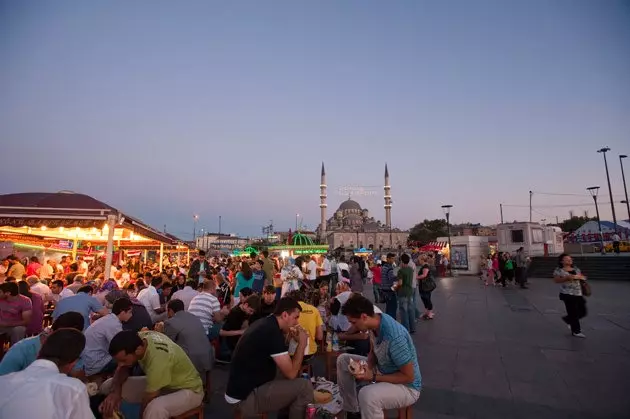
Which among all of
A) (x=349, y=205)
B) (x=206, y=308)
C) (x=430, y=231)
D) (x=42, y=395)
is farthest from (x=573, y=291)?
(x=349, y=205)

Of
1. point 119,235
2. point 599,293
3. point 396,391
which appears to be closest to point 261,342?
point 396,391

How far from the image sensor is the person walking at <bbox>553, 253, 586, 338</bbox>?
6816 millimetres

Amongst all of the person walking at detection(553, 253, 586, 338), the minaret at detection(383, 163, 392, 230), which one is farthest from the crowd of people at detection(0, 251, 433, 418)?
the minaret at detection(383, 163, 392, 230)

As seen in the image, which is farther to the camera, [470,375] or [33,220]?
[33,220]

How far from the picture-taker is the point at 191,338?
4.05 meters

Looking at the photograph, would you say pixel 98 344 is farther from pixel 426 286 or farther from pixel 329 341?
pixel 426 286

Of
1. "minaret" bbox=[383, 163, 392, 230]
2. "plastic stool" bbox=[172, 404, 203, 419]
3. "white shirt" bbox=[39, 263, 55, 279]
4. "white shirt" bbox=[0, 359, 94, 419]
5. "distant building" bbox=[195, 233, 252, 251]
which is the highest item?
"minaret" bbox=[383, 163, 392, 230]

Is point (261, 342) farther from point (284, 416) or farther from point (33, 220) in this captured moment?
point (33, 220)

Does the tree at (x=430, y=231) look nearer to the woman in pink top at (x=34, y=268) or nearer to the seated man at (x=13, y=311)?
the woman in pink top at (x=34, y=268)

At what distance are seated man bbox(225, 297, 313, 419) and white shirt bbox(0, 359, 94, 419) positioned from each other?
1153mm

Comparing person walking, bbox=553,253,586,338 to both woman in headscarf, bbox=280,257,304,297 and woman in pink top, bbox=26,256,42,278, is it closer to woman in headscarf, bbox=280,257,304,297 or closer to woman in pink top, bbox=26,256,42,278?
woman in headscarf, bbox=280,257,304,297

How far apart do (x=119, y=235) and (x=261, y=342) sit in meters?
12.5

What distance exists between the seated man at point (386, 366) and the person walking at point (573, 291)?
18.4 ft

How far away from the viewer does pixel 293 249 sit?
33.8m
